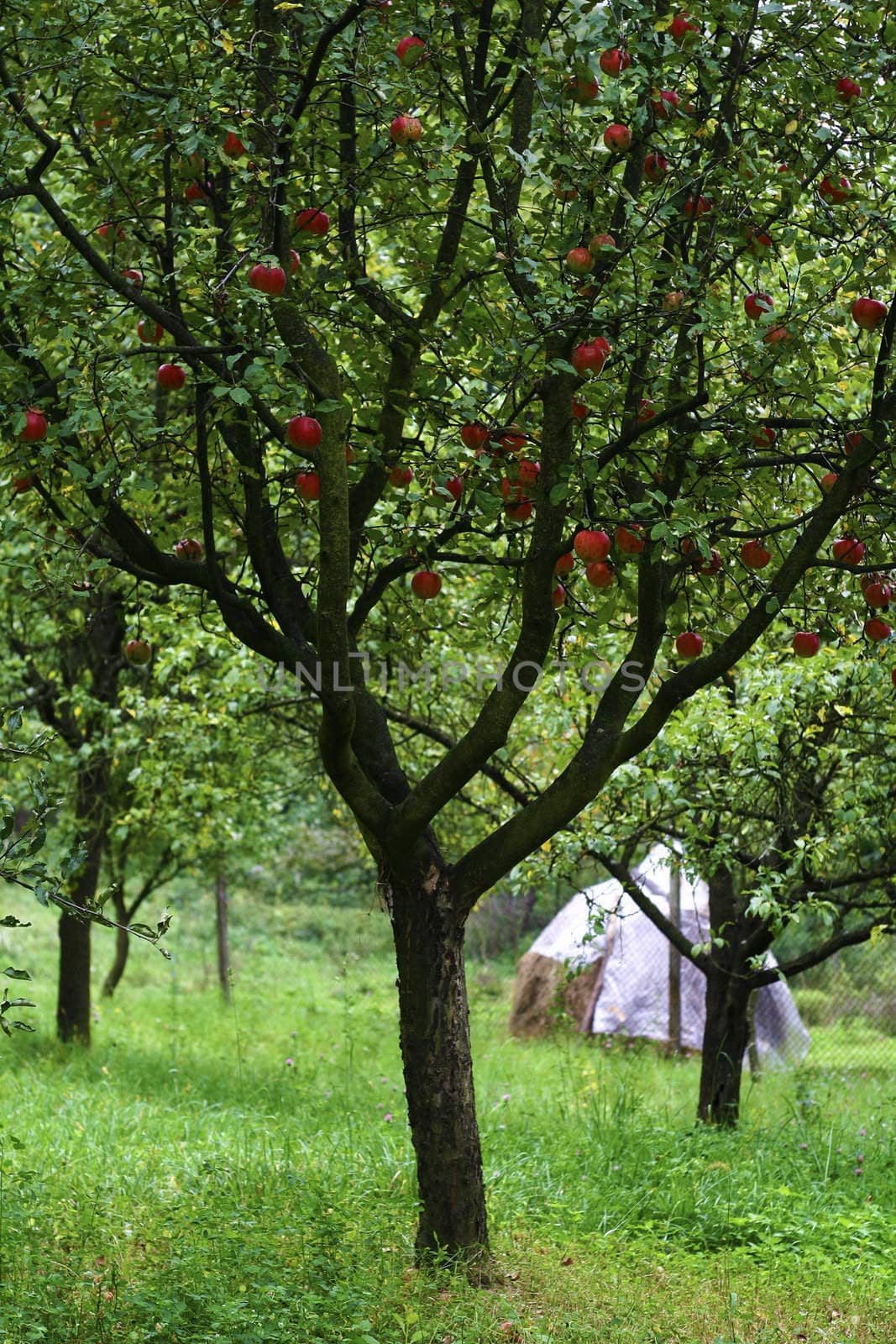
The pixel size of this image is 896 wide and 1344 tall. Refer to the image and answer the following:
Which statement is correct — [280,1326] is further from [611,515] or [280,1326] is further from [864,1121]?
[864,1121]

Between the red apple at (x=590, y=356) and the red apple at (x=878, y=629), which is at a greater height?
the red apple at (x=590, y=356)

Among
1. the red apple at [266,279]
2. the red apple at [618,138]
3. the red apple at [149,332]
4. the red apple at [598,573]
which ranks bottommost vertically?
the red apple at [598,573]

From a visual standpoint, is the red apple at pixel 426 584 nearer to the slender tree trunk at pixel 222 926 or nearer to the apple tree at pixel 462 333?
the apple tree at pixel 462 333

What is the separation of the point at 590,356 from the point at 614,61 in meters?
0.84

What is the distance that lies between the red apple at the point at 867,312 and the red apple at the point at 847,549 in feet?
2.24

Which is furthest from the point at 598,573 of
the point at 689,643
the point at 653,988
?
the point at 653,988

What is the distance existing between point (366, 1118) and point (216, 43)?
5.79 m

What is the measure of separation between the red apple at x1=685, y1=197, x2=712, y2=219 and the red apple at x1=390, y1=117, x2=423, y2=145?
0.88m

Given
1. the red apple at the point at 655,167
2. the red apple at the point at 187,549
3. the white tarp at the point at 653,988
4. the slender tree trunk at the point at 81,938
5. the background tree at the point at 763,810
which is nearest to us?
the red apple at the point at 655,167

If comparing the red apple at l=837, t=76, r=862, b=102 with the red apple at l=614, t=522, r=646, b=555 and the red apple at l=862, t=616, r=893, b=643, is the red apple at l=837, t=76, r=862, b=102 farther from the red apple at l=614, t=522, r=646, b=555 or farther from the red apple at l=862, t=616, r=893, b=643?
the red apple at l=862, t=616, r=893, b=643

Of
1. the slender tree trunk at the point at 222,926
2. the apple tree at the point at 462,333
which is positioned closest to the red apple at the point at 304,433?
the apple tree at the point at 462,333

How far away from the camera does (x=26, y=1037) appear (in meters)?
10.5

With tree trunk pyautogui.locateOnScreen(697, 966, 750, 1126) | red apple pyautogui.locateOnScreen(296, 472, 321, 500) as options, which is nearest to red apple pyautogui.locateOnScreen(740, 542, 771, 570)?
red apple pyautogui.locateOnScreen(296, 472, 321, 500)

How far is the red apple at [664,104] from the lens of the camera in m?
3.70
